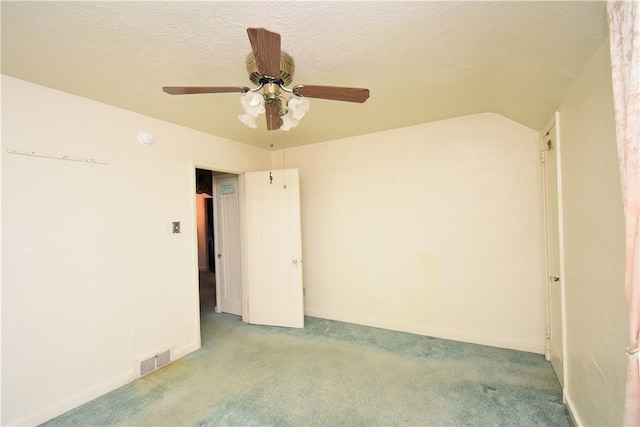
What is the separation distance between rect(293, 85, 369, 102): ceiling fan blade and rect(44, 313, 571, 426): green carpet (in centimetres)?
211

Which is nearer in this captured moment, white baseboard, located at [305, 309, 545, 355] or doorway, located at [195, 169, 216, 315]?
white baseboard, located at [305, 309, 545, 355]

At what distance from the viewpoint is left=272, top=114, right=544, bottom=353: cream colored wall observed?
263 centimetres

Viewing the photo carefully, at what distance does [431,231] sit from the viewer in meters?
3.01

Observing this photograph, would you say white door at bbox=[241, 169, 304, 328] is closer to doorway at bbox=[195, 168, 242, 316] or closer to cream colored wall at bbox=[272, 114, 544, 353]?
doorway at bbox=[195, 168, 242, 316]

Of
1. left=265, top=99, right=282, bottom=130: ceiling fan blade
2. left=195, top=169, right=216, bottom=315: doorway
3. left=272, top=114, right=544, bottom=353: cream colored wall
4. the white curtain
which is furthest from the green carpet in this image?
left=195, top=169, right=216, bottom=315: doorway

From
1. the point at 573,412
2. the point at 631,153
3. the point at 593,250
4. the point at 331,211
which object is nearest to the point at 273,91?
the point at 631,153

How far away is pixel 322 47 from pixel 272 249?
8.37 ft

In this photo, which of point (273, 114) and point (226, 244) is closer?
point (273, 114)

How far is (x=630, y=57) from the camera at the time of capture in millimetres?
852

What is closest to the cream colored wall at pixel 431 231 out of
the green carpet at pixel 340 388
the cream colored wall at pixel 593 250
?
the green carpet at pixel 340 388

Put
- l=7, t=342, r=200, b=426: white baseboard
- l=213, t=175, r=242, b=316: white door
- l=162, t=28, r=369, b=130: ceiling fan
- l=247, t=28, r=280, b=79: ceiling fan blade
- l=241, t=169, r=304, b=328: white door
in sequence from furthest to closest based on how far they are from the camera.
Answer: l=213, t=175, r=242, b=316: white door
l=241, t=169, r=304, b=328: white door
l=7, t=342, r=200, b=426: white baseboard
l=162, t=28, r=369, b=130: ceiling fan
l=247, t=28, r=280, b=79: ceiling fan blade

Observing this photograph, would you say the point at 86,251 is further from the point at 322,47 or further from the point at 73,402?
the point at 322,47

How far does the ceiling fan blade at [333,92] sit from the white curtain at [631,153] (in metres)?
0.92

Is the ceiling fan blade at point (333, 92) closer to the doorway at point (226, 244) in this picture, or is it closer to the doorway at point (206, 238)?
the doorway at point (226, 244)
